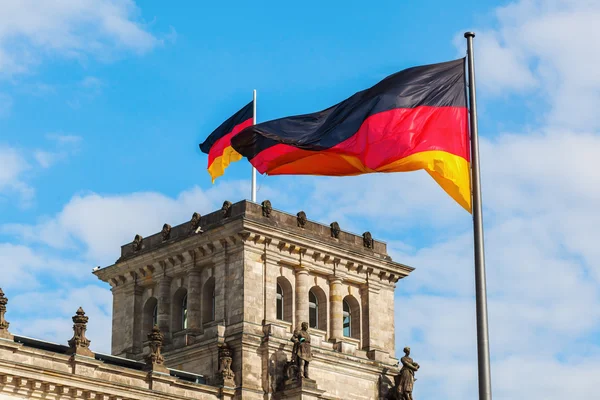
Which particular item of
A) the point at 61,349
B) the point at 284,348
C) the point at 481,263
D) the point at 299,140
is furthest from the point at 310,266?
the point at 481,263

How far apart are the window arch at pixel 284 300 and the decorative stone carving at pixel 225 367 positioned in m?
3.53

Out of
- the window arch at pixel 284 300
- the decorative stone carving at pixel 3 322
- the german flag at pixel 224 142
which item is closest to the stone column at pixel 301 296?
the window arch at pixel 284 300

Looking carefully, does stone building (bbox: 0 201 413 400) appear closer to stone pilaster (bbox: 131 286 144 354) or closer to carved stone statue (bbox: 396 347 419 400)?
stone pilaster (bbox: 131 286 144 354)

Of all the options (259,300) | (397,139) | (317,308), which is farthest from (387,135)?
(317,308)

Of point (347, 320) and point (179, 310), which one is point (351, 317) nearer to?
point (347, 320)

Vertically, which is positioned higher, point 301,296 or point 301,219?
point 301,219

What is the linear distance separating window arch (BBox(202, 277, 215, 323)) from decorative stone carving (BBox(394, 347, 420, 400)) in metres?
9.22

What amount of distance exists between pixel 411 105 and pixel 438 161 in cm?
190

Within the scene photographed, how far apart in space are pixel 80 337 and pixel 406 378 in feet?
54.8

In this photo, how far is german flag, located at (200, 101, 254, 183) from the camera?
188ft

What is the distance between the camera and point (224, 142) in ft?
191

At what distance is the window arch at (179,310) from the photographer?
59875mm

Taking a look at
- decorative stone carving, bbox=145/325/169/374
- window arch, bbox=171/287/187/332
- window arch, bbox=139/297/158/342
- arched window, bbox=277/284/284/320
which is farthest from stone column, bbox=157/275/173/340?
decorative stone carving, bbox=145/325/169/374

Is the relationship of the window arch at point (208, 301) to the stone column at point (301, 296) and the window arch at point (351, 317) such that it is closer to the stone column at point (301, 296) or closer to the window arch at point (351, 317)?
the stone column at point (301, 296)
